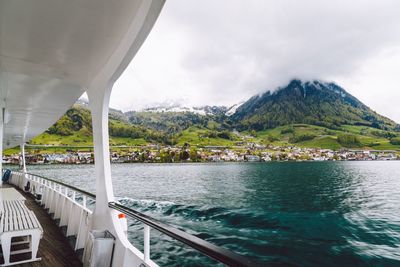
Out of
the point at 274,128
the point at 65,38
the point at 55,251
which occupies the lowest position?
the point at 55,251

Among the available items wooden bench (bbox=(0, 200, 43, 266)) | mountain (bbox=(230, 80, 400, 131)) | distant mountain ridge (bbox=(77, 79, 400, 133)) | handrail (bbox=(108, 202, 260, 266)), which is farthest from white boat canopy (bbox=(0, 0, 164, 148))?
mountain (bbox=(230, 80, 400, 131))

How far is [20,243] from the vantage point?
371 centimetres

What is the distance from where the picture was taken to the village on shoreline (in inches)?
3147

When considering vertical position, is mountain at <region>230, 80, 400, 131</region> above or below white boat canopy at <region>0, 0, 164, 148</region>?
above

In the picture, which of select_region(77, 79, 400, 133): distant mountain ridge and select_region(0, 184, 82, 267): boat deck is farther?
select_region(77, 79, 400, 133): distant mountain ridge

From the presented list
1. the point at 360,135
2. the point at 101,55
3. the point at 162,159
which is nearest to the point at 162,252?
the point at 101,55

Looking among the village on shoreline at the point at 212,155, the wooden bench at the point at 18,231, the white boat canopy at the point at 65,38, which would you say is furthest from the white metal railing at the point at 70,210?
the village on shoreline at the point at 212,155

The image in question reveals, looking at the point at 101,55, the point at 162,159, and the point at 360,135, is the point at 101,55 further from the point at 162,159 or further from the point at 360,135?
the point at 360,135

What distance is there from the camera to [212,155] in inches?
3716

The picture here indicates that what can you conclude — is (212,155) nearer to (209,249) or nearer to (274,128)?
(274,128)

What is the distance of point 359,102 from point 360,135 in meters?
88.1

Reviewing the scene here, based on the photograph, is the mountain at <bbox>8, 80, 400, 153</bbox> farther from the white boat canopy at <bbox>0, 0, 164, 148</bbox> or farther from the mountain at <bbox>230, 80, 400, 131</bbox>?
the white boat canopy at <bbox>0, 0, 164, 148</bbox>

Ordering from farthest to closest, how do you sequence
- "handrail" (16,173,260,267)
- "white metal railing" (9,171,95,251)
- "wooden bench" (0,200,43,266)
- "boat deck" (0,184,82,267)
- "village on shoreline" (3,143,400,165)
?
"village on shoreline" (3,143,400,165)
"white metal railing" (9,171,95,251)
"boat deck" (0,184,82,267)
"wooden bench" (0,200,43,266)
"handrail" (16,173,260,267)

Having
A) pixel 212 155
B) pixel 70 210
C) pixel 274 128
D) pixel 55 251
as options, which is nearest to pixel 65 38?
pixel 55 251
